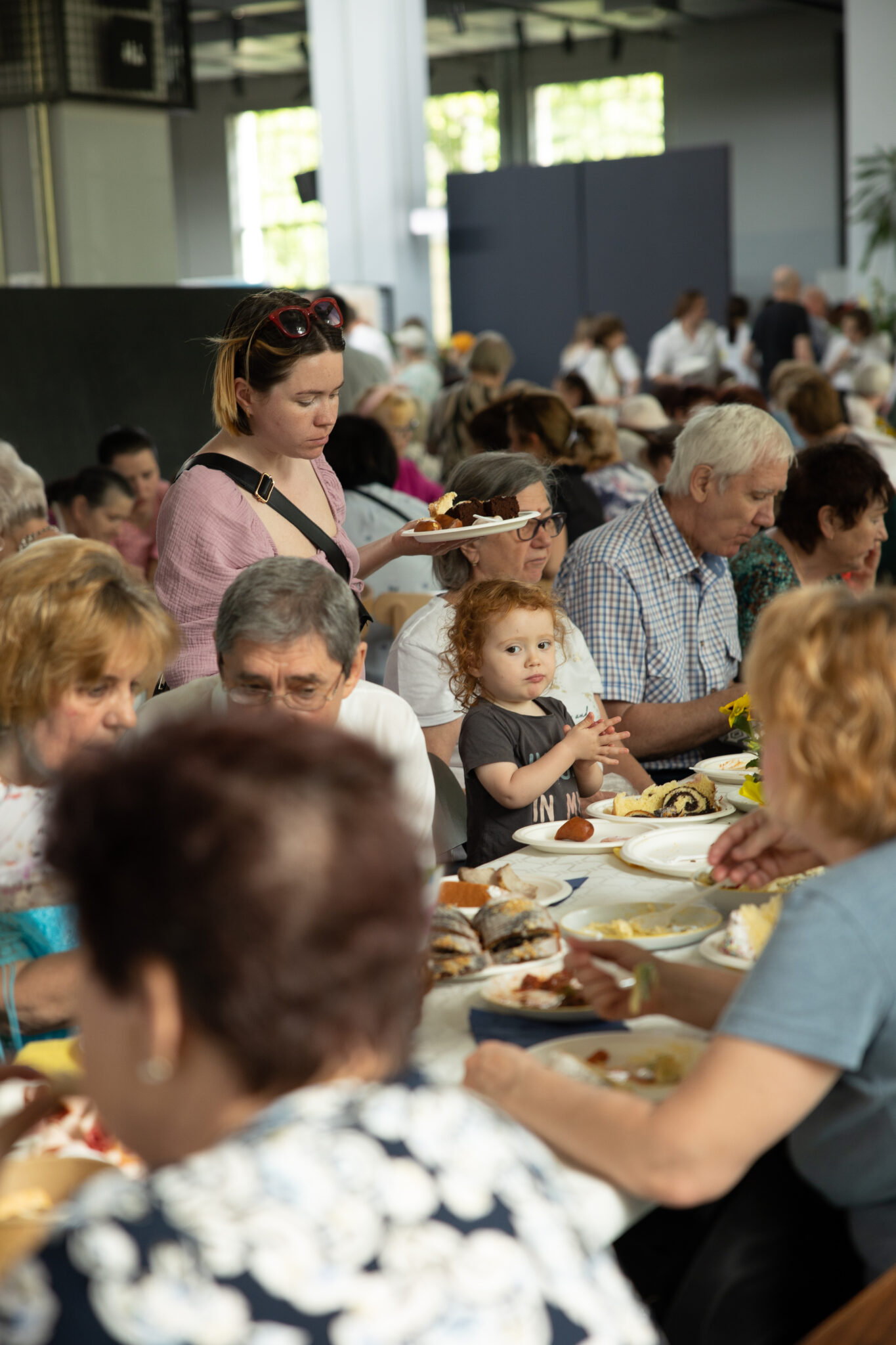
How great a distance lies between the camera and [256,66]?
66.9ft

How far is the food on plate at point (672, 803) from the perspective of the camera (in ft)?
8.34

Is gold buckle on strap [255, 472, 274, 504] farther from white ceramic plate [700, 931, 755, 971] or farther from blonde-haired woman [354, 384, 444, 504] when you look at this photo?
blonde-haired woman [354, 384, 444, 504]

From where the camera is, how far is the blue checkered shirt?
3.41 m

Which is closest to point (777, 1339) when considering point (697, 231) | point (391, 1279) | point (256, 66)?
point (391, 1279)

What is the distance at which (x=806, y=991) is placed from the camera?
125 centimetres

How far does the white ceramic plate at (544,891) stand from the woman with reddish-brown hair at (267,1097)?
3.64ft

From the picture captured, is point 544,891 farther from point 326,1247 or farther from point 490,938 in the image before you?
point 326,1247

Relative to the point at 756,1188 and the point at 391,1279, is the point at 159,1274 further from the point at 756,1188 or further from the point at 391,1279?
the point at 756,1188

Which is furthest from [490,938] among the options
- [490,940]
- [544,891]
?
[544,891]

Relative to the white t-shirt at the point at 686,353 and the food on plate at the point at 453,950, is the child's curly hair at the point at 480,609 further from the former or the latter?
the white t-shirt at the point at 686,353

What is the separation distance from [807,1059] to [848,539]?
2840 mm

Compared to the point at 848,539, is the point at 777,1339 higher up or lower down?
lower down

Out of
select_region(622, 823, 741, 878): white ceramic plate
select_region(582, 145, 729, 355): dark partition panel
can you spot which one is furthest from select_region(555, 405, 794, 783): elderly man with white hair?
select_region(582, 145, 729, 355): dark partition panel

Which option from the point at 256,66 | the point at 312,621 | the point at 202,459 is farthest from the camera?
the point at 256,66
